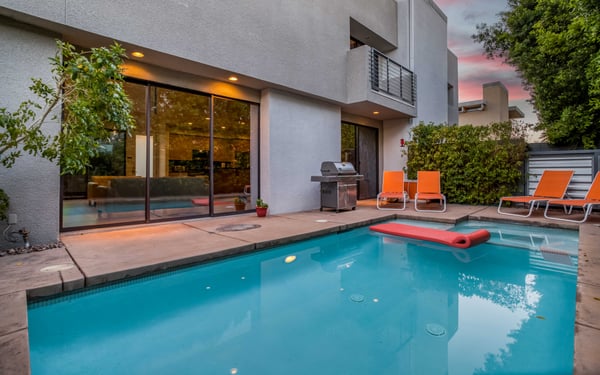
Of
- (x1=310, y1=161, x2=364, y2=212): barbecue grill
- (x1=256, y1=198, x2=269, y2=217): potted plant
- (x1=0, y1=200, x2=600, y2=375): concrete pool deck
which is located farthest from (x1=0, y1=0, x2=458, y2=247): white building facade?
(x1=0, y1=200, x2=600, y2=375): concrete pool deck

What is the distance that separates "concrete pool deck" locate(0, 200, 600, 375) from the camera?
175cm

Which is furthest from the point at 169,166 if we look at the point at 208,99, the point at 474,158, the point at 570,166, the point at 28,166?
the point at 570,166

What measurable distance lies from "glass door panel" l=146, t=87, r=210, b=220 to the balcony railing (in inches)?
182

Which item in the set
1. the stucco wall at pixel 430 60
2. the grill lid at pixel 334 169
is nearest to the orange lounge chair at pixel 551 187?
the grill lid at pixel 334 169

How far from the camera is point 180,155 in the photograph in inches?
262

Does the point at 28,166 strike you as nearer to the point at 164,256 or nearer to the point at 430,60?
the point at 164,256

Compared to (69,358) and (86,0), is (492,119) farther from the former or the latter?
(69,358)

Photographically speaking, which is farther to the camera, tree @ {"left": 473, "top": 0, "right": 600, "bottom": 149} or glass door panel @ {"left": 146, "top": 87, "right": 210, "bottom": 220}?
tree @ {"left": 473, "top": 0, "right": 600, "bottom": 149}

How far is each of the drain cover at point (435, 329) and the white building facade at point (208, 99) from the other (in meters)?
Answer: 4.72

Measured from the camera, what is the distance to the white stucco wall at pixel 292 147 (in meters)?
6.92

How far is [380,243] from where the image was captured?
16.2 ft

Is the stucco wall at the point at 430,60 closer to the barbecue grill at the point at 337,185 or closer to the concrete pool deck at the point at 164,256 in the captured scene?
the barbecue grill at the point at 337,185

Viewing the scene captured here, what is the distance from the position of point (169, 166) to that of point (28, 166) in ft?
8.39

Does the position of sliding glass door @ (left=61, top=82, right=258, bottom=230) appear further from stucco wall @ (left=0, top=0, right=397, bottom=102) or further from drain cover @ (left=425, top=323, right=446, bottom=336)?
drain cover @ (left=425, top=323, right=446, bottom=336)
